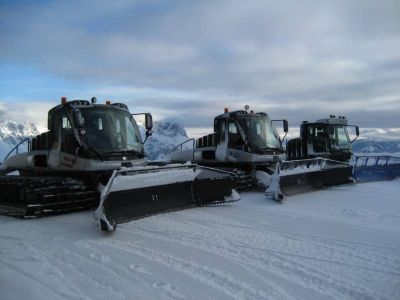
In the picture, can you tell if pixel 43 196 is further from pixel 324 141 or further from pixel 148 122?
pixel 324 141

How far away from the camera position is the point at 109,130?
363 inches

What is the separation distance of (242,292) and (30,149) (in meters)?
7.91

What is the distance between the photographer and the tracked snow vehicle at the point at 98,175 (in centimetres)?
738

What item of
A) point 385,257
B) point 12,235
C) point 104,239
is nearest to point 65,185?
point 12,235

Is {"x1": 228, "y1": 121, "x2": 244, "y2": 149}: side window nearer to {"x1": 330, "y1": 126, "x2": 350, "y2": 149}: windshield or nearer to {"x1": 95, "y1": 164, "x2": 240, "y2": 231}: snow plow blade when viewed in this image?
{"x1": 95, "y1": 164, "x2": 240, "y2": 231}: snow plow blade

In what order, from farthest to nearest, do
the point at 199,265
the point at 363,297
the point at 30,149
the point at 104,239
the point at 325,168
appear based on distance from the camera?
1. the point at 325,168
2. the point at 30,149
3. the point at 104,239
4. the point at 199,265
5. the point at 363,297

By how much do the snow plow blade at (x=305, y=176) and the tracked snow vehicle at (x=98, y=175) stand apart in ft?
3.66

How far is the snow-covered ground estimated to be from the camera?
4031 millimetres

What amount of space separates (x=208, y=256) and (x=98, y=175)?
166 inches

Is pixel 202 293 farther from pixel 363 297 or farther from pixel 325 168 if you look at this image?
pixel 325 168

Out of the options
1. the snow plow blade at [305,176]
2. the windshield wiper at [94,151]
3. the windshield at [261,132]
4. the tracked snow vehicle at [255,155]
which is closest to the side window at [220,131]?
the tracked snow vehicle at [255,155]

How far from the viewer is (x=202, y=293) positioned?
155 inches

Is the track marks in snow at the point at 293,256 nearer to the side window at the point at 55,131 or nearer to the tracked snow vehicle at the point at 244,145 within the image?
the side window at the point at 55,131

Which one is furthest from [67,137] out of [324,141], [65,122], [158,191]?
[324,141]
